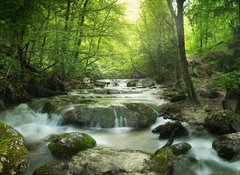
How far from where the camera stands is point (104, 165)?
4.44 meters

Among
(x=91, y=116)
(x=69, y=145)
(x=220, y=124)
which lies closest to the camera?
(x=69, y=145)

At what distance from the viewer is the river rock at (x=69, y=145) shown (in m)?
5.37

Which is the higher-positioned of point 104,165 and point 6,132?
point 6,132

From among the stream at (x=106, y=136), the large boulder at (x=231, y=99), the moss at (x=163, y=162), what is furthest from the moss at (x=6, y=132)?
the large boulder at (x=231, y=99)

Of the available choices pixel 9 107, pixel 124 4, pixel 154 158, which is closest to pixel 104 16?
pixel 124 4

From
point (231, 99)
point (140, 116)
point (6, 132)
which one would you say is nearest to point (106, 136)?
point (140, 116)

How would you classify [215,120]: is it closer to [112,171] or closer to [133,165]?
[133,165]

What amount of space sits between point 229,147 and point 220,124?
1395 millimetres

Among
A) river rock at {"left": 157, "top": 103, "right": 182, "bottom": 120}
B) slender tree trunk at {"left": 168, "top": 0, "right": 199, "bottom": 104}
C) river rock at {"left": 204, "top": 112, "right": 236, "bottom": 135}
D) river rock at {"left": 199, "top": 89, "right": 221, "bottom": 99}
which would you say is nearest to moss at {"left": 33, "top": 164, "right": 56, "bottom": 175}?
river rock at {"left": 204, "top": 112, "right": 236, "bottom": 135}

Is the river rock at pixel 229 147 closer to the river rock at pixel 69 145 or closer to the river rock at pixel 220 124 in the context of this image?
the river rock at pixel 220 124

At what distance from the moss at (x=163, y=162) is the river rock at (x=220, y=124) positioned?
2.59 m

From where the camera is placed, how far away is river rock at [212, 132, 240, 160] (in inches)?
210

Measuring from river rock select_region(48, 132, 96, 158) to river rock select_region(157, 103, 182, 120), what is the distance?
4.11 meters

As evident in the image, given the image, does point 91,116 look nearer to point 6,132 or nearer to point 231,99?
point 6,132
